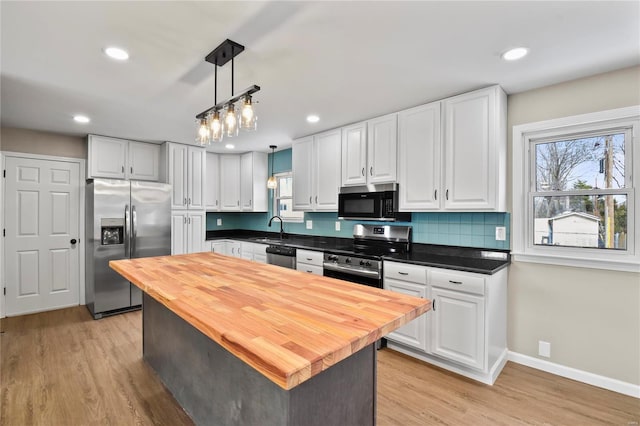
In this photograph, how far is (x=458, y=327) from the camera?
2.51 m

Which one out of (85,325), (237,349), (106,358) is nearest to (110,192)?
(85,325)

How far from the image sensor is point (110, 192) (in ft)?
13.1

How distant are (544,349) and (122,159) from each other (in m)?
5.35

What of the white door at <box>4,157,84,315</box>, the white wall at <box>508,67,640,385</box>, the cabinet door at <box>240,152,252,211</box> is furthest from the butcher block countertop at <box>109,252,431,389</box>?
the cabinet door at <box>240,152,252,211</box>

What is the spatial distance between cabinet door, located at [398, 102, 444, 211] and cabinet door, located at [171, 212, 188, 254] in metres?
3.32

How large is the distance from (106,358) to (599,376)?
409 centimetres

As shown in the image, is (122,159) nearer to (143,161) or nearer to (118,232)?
(143,161)

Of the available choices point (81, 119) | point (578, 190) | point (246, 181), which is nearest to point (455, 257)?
point (578, 190)

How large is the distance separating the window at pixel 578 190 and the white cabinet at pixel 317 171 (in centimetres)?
191

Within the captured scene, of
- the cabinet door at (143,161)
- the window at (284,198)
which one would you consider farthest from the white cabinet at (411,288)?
the cabinet door at (143,161)

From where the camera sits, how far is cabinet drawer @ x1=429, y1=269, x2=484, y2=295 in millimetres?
2404

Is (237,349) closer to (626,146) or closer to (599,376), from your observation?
(599,376)

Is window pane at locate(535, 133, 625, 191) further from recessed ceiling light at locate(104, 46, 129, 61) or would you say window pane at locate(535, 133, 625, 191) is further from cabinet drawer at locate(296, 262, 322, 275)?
recessed ceiling light at locate(104, 46, 129, 61)

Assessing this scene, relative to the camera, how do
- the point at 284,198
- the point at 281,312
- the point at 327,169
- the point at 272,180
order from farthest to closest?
the point at 284,198
the point at 272,180
the point at 327,169
the point at 281,312
